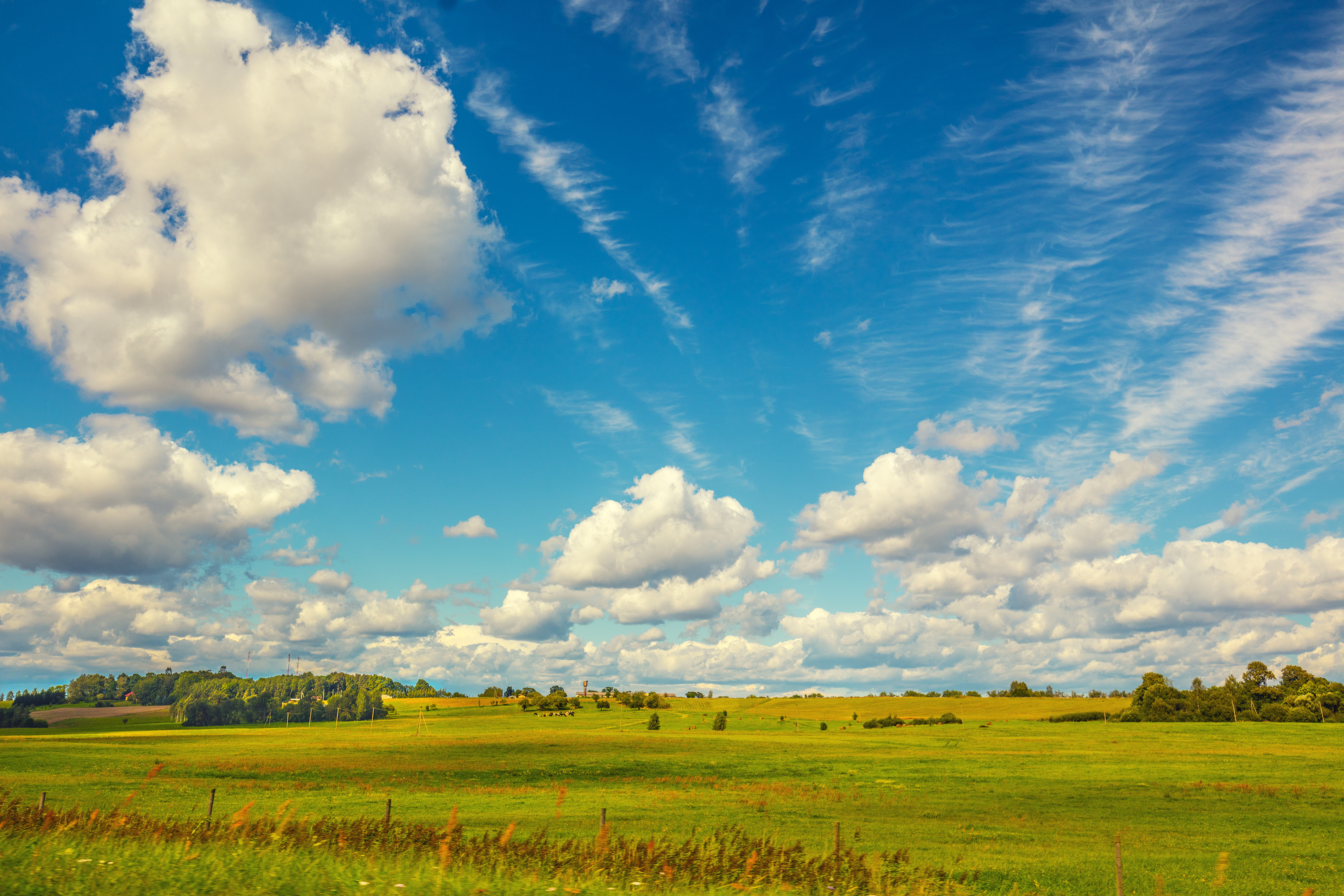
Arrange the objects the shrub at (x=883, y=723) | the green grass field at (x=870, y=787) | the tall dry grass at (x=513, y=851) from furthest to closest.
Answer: the shrub at (x=883, y=723) < the green grass field at (x=870, y=787) < the tall dry grass at (x=513, y=851)

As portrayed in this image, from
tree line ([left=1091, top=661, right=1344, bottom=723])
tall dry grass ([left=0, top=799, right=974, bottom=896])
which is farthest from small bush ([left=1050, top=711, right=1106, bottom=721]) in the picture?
tall dry grass ([left=0, top=799, right=974, bottom=896])

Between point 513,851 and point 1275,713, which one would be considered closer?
point 513,851

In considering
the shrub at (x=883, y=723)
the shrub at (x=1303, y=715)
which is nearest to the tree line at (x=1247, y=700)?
the shrub at (x=1303, y=715)

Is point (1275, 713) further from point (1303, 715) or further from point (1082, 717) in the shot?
point (1082, 717)

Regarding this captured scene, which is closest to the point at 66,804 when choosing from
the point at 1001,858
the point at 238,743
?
the point at 1001,858

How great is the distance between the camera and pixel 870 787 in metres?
56.6

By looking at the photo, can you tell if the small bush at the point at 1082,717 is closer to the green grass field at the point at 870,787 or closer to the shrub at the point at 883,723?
the green grass field at the point at 870,787

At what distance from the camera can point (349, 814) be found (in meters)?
39.1

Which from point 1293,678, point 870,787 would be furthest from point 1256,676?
point 870,787

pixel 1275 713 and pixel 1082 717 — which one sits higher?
pixel 1275 713

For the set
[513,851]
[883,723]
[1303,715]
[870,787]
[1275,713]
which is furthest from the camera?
[883,723]

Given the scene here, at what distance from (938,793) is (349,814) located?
37.1 m

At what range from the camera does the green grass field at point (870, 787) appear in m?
32.2

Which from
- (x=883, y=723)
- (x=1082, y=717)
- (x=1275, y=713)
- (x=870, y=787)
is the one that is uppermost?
(x=870, y=787)
